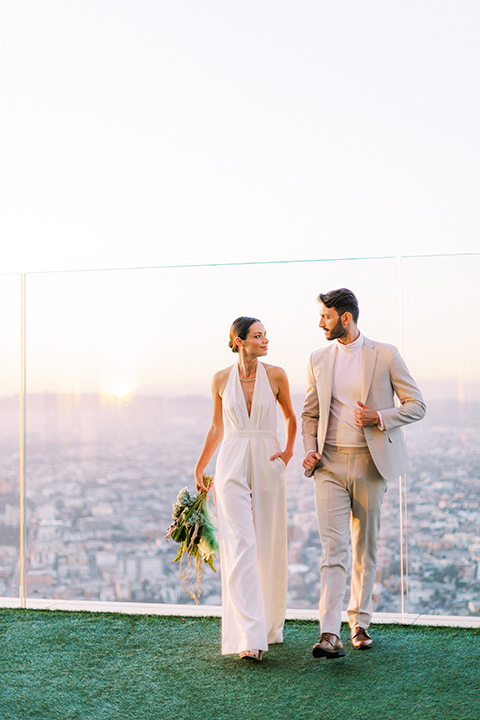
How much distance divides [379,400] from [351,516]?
645 millimetres

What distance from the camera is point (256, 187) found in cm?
782

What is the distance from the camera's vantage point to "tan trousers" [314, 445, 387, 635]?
4.75m

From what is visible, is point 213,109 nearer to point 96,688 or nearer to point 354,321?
point 354,321

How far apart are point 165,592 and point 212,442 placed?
1.14 m

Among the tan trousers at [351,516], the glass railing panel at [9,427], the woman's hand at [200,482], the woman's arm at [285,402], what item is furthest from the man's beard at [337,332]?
the glass railing panel at [9,427]

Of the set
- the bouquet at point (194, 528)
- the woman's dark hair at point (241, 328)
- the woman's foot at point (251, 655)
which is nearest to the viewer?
the woman's foot at point (251, 655)

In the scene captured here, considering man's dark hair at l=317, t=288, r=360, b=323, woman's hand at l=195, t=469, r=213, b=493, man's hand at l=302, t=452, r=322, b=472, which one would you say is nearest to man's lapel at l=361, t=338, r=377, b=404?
man's dark hair at l=317, t=288, r=360, b=323

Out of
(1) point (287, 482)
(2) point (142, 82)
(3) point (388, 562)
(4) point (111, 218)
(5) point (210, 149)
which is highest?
(2) point (142, 82)

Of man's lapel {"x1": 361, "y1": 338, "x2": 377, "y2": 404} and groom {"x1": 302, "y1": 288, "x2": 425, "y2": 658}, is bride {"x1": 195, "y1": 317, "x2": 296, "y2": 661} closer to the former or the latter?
groom {"x1": 302, "y1": 288, "x2": 425, "y2": 658}

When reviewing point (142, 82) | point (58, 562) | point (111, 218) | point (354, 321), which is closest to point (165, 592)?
point (58, 562)

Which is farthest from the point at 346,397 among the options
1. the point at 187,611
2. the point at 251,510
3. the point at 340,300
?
the point at 187,611

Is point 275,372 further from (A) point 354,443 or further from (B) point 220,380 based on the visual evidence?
(A) point 354,443

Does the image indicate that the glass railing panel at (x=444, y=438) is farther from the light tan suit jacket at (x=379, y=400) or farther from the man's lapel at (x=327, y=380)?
the man's lapel at (x=327, y=380)

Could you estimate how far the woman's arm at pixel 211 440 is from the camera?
5.21 meters
